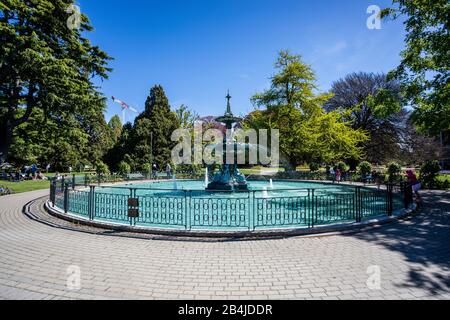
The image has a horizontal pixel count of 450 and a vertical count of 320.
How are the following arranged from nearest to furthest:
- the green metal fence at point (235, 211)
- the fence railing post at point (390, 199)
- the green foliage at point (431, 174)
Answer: the green metal fence at point (235, 211) < the fence railing post at point (390, 199) < the green foliage at point (431, 174)

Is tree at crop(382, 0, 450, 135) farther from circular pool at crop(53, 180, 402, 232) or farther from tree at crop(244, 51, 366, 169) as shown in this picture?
tree at crop(244, 51, 366, 169)

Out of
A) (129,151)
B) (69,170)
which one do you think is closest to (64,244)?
(129,151)

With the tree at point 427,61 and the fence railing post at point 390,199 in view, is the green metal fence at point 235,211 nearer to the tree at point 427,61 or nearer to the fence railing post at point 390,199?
the fence railing post at point 390,199

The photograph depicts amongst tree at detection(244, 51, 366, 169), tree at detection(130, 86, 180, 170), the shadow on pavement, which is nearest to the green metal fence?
the shadow on pavement

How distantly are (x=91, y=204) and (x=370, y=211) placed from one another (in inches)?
446

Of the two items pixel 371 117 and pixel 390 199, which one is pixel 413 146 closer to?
pixel 371 117

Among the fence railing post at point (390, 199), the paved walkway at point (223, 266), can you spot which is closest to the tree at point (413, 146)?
the fence railing post at point (390, 199)

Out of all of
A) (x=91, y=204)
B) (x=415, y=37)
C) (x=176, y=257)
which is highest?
(x=415, y=37)

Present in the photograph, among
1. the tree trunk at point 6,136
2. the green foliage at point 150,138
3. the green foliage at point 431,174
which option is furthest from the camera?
the green foliage at point 150,138

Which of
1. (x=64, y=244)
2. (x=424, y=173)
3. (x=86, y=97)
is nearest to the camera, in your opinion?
(x=64, y=244)

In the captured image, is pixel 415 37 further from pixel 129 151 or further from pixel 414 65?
pixel 129 151

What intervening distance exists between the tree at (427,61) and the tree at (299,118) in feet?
39.4

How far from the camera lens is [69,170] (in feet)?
168

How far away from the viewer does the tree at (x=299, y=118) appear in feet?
95.5
